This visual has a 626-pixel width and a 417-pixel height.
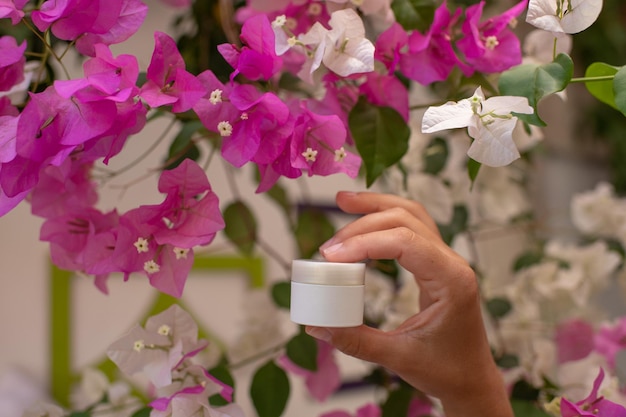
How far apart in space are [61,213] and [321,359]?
387mm

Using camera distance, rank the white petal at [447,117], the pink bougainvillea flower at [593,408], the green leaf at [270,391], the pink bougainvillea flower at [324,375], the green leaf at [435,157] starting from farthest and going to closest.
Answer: the green leaf at [435,157] < the pink bougainvillea flower at [324,375] < the green leaf at [270,391] < the pink bougainvillea flower at [593,408] < the white petal at [447,117]

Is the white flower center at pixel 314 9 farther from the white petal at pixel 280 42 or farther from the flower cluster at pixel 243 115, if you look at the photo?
the white petal at pixel 280 42

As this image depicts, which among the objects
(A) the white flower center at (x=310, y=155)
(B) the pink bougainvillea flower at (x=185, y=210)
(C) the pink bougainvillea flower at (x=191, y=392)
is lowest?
(C) the pink bougainvillea flower at (x=191, y=392)

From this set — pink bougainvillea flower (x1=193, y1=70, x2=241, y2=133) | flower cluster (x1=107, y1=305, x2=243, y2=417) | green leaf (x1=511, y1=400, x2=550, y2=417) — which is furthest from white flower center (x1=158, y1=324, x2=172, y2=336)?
green leaf (x1=511, y1=400, x2=550, y2=417)

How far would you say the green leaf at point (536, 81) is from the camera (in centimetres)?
55

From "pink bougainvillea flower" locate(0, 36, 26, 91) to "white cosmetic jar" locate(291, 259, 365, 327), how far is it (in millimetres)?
315

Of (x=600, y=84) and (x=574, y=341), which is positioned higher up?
(x=600, y=84)

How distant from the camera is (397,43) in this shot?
0.62 m

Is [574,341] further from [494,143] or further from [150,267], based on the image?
[150,267]

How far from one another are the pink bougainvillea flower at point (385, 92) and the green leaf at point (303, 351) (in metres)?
0.30

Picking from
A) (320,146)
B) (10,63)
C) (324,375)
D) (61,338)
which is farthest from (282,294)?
(61,338)

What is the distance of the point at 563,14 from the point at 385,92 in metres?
0.18

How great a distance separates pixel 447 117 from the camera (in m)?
0.51

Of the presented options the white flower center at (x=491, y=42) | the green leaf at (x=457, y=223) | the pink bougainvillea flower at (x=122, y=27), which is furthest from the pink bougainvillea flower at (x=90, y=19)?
the green leaf at (x=457, y=223)
